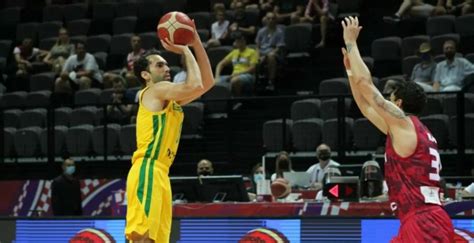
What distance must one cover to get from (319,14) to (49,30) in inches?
279

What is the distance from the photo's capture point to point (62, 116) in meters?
20.1

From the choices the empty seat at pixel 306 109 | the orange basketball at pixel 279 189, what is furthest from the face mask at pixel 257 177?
the empty seat at pixel 306 109

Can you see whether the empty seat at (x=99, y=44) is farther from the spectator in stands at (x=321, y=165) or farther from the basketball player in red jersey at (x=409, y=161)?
the basketball player in red jersey at (x=409, y=161)

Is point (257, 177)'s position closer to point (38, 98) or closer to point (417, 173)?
point (38, 98)

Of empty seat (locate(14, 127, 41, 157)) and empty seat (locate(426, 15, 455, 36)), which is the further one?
empty seat (locate(14, 127, 41, 157))

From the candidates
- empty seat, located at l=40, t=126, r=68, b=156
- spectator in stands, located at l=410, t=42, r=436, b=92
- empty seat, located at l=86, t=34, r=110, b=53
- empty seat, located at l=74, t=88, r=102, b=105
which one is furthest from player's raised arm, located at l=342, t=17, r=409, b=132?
empty seat, located at l=86, t=34, r=110, b=53

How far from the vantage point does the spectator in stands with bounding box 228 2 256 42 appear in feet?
68.0

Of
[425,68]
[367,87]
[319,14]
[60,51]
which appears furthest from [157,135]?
[60,51]

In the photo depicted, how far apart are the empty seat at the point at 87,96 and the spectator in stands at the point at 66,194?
3061 mm

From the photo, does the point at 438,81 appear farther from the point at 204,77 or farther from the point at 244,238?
the point at 204,77

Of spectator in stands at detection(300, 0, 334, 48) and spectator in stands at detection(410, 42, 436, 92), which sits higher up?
spectator in stands at detection(300, 0, 334, 48)

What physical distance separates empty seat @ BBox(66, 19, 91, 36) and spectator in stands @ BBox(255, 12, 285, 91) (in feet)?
17.6

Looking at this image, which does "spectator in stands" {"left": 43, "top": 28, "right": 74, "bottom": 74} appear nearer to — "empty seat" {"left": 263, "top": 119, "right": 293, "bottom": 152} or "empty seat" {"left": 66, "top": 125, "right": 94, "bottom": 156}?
"empty seat" {"left": 66, "top": 125, "right": 94, "bottom": 156}

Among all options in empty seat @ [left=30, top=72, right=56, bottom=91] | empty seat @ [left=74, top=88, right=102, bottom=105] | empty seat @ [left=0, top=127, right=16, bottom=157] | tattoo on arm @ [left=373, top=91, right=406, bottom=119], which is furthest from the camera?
empty seat @ [left=30, top=72, right=56, bottom=91]
